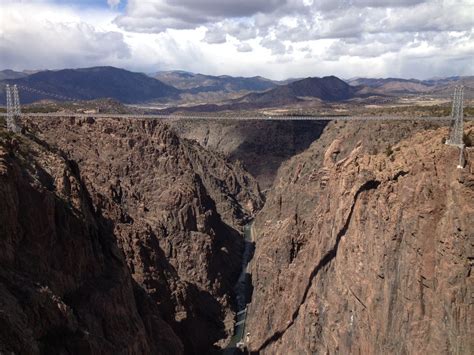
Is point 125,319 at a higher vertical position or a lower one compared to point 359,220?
lower

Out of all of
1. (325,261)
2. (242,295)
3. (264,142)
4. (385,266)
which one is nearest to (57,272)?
(385,266)

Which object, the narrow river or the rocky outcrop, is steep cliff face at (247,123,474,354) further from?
the rocky outcrop

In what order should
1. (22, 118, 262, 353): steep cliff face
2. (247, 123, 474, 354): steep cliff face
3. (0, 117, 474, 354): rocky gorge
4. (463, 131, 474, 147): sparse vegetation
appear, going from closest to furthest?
(0, 117, 474, 354): rocky gorge
(247, 123, 474, 354): steep cliff face
(463, 131, 474, 147): sparse vegetation
(22, 118, 262, 353): steep cliff face

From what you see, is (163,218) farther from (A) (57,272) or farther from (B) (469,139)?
(B) (469,139)

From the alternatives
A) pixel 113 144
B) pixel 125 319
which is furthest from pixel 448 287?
pixel 113 144

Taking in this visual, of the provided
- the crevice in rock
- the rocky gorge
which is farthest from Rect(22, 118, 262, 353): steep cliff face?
the crevice in rock

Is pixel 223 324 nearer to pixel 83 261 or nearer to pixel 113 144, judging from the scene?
pixel 83 261
